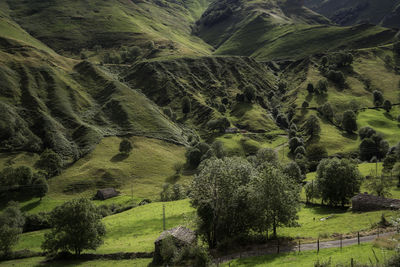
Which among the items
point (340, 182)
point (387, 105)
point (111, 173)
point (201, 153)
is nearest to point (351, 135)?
point (387, 105)

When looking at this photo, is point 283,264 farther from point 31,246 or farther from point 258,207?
point 31,246

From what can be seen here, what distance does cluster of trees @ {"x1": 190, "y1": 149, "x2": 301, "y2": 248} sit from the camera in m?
49.7

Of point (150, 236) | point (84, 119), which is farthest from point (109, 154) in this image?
point (150, 236)

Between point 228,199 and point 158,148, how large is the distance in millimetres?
111555

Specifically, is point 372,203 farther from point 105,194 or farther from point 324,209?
point 105,194

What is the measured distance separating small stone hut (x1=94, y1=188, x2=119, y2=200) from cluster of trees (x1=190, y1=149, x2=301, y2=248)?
69.9m

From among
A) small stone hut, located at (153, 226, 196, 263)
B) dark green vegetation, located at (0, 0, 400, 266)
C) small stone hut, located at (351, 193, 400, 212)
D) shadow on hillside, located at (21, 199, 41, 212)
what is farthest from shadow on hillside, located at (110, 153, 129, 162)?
small stone hut, located at (351, 193, 400, 212)

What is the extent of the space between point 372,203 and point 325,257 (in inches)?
1317

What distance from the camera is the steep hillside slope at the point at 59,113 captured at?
5620 inches

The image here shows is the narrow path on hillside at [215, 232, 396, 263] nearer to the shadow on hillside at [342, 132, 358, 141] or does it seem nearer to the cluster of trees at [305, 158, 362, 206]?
the cluster of trees at [305, 158, 362, 206]

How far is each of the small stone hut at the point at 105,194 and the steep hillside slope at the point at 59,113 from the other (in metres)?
35.3

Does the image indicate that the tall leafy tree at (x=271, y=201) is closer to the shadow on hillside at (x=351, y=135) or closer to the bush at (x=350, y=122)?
the shadow on hillside at (x=351, y=135)

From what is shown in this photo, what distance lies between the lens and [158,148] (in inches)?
6245

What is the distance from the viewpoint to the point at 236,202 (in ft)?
165
